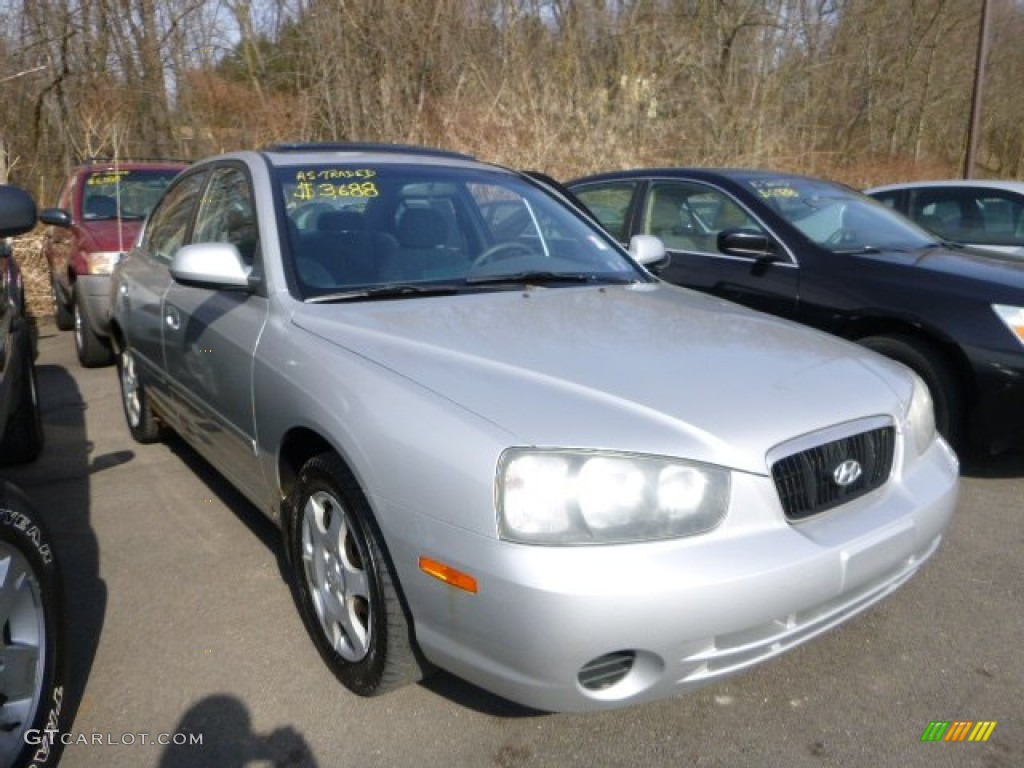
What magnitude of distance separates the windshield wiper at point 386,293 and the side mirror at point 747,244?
2.37 m

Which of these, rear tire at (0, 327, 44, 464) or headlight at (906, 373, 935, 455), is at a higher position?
headlight at (906, 373, 935, 455)

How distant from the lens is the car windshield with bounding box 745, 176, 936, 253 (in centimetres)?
502

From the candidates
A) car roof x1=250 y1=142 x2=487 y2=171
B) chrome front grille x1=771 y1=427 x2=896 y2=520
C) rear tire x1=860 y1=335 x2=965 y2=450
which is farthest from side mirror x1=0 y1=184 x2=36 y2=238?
rear tire x1=860 y1=335 x2=965 y2=450

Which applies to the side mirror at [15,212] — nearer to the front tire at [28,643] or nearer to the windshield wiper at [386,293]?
the front tire at [28,643]

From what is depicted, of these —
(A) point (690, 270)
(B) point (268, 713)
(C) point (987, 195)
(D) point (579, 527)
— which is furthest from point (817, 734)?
(C) point (987, 195)

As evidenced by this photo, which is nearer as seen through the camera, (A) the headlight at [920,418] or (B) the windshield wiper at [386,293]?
(A) the headlight at [920,418]

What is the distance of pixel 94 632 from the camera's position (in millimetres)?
2982

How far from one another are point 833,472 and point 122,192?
783 cm

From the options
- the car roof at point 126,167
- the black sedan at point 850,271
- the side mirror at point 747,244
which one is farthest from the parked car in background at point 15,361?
the car roof at point 126,167

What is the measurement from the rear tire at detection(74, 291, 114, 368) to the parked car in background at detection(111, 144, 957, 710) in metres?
3.80

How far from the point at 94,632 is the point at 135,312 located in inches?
80.0

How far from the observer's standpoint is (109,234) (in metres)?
7.12

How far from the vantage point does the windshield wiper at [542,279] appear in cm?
323

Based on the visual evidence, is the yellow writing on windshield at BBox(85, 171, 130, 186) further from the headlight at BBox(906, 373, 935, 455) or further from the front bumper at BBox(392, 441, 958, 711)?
the headlight at BBox(906, 373, 935, 455)
